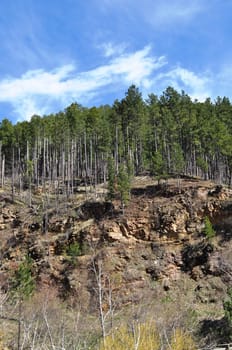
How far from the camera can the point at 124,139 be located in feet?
202

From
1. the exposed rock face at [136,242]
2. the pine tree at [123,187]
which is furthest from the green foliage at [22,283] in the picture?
the pine tree at [123,187]

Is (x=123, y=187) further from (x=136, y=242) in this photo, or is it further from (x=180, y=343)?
(x=180, y=343)

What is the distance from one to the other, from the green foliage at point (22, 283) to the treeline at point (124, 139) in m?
19.1

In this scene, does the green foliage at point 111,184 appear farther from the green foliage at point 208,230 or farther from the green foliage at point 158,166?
the green foliage at point 208,230

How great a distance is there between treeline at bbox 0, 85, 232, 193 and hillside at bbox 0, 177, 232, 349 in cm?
772

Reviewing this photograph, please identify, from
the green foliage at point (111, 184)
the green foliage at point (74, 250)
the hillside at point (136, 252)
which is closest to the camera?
the hillside at point (136, 252)

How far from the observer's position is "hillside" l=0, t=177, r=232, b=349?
123ft

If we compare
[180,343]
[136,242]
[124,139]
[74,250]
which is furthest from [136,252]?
[124,139]

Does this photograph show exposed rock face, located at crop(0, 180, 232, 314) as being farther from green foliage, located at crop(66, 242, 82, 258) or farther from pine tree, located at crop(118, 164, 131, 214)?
pine tree, located at crop(118, 164, 131, 214)

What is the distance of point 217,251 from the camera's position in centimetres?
4069

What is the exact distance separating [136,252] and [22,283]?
11870mm

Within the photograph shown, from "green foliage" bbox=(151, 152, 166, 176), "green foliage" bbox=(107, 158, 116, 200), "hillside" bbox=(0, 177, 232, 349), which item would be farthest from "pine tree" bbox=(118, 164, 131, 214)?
"green foliage" bbox=(151, 152, 166, 176)

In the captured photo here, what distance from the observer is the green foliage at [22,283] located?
122 feet

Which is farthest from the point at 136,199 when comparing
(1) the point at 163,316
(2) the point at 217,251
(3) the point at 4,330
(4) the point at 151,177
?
(3) the point at 4,330
